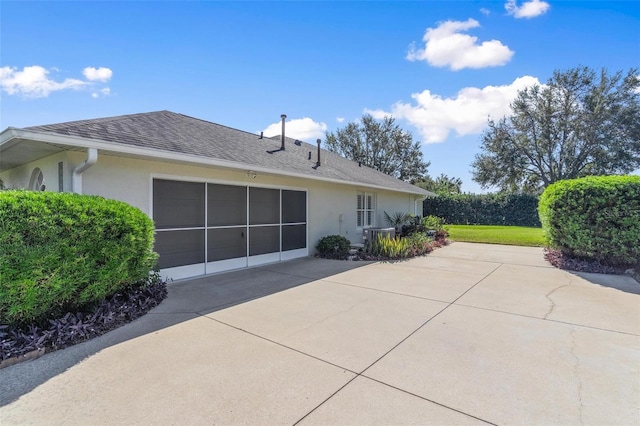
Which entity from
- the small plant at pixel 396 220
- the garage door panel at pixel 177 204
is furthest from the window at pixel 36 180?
the small plant at pixel 396 220

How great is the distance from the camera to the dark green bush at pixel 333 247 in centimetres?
1027

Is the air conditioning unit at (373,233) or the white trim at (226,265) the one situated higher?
the air conditioning unit at (373,233)

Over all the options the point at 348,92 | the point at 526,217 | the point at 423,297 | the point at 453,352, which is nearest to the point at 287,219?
the point at 423,297

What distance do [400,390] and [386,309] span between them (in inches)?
92.0

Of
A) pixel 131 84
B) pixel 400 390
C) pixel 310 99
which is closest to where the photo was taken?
pixel 400 390

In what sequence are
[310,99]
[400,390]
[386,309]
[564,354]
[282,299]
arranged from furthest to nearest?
[310,99] < [282,299] < [386,309] < [564,354] < [400,390]

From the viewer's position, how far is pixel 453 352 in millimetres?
3574

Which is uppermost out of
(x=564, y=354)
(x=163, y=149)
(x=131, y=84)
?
(x=131, y=84)

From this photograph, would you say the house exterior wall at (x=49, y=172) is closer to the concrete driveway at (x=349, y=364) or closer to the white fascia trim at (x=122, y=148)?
the white fascia trim at (x=122, y=148)

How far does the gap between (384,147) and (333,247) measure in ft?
104

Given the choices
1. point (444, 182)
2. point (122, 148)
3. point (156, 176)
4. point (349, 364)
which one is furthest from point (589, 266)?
point (444, 182)

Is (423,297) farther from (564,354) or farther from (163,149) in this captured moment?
(163,149)

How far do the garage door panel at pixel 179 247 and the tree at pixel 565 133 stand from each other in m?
31.8

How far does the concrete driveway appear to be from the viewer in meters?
2.53
